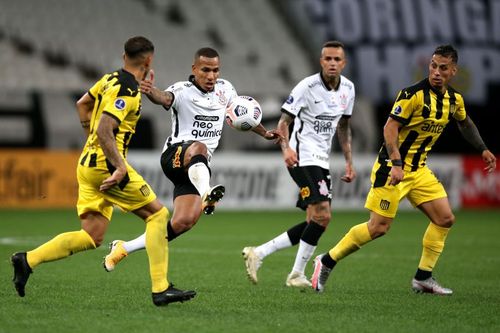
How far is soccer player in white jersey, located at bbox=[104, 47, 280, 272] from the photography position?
8.61 m

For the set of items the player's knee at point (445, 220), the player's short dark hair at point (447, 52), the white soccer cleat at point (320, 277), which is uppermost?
the player's short dark hair at point (447, 52)

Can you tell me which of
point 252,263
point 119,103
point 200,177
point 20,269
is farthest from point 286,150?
point 20,269

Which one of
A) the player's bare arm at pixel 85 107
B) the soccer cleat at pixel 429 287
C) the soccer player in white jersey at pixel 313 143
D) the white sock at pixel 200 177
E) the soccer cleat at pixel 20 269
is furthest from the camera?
the soccer player in white jersey at pixel 313 143

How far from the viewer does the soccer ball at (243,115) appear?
9.16 m

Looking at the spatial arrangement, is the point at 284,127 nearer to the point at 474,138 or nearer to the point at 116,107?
the point at 474,138

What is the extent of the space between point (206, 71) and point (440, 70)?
7.14 feet

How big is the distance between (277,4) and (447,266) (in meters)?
18.9

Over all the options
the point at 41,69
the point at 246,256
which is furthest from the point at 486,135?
the point at 246,256

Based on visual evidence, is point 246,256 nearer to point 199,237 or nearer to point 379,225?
point 379,225

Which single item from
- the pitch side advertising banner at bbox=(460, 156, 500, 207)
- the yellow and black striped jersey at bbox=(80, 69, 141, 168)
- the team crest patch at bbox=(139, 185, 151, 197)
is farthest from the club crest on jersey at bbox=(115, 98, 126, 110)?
the pitch side advertising banner at bbox=(460, 156, 500, 207)

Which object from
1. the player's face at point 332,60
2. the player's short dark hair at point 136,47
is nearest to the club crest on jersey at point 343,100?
the player's face at point 332,60

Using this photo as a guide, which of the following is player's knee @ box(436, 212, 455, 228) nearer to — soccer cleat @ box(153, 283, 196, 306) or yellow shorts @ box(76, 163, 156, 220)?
soccer cleat @ box(153, 283, 196, 306)

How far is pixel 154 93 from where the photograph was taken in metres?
8.34

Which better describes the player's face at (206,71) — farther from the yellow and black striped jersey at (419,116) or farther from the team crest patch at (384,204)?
the team crest patch at (384,204)
